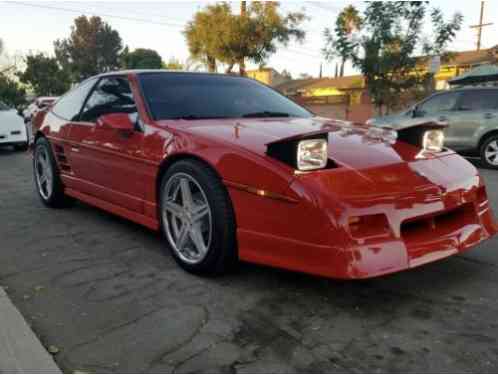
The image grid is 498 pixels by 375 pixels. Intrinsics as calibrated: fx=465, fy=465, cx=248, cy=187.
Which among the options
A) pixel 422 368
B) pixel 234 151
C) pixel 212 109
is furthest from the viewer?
pixel 212 109

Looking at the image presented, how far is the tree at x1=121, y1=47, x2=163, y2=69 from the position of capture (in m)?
52.4

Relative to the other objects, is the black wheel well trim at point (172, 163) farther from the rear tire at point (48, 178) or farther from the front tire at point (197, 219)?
the rear tire at point (48, 178)

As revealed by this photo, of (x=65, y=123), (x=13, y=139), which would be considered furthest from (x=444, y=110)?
(x=13, y=139)

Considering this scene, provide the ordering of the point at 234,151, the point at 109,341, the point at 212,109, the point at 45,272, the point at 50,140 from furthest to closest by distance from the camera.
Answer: the point at 50,140
the point at 212,109
the point at 45,272
the point at 234,151
the point at 109,341

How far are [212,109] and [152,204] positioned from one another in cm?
82

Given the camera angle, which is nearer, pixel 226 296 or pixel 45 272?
pixel 226 296

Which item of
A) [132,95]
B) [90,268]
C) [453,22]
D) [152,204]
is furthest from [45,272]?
[453,22]

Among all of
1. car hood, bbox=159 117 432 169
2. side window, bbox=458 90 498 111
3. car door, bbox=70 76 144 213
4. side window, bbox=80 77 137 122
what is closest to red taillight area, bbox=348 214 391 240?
car hood, bbox=159 117 432 169

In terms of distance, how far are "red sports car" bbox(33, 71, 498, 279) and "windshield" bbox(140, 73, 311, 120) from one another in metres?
0.01

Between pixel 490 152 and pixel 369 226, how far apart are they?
6598mm

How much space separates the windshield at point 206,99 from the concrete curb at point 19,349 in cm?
157

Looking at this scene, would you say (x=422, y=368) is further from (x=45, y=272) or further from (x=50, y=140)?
(x=50, y=140)

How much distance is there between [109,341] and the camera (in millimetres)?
2107

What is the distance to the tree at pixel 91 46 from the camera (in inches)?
2608
